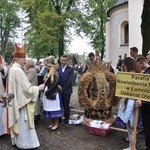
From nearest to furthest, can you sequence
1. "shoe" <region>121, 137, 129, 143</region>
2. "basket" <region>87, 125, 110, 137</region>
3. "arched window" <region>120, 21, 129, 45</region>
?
"shoe" <region>121, 137, 129, 143</region> → "basket" <region>87, 125, 110, 137</region> → "arched window" <region>120, 21, 129, 45</region>

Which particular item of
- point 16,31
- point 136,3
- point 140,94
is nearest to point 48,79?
point 140,94

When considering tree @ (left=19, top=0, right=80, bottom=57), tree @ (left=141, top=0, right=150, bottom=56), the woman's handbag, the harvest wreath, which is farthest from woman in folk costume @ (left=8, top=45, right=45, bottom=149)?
tree @ (left=19, top=0, right=80, bottom=57)

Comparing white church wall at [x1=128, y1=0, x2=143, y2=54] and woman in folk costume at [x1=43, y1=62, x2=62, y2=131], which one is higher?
white church wall at [x1=128, y1=0, x2=143, y2=54]

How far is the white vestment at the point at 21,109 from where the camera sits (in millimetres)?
7250

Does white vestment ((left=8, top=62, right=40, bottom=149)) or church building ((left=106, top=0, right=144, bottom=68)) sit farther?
church building ((left=106, top=0, right=144, bottom=68))

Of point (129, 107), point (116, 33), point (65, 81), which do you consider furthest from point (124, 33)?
point (129, 107)

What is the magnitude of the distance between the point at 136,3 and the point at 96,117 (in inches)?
801

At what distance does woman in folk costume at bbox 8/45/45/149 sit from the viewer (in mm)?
7250

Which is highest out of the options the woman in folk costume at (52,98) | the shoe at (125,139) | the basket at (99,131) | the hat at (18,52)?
the hat at (18,52)

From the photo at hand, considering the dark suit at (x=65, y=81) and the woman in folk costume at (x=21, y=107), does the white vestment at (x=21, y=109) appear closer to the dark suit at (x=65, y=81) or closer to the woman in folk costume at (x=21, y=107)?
the woman in folk costume at (x=21, y=107)

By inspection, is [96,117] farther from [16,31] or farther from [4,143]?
[16,31]

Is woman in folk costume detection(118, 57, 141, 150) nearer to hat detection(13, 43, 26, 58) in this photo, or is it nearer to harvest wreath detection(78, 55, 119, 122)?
harvest wreath detection(78, 55, 119, 122)

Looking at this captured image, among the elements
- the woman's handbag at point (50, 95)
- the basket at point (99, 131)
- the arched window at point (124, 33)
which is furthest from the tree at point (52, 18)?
the basket at point (99, 131)

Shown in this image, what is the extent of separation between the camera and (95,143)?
25.9 ft
